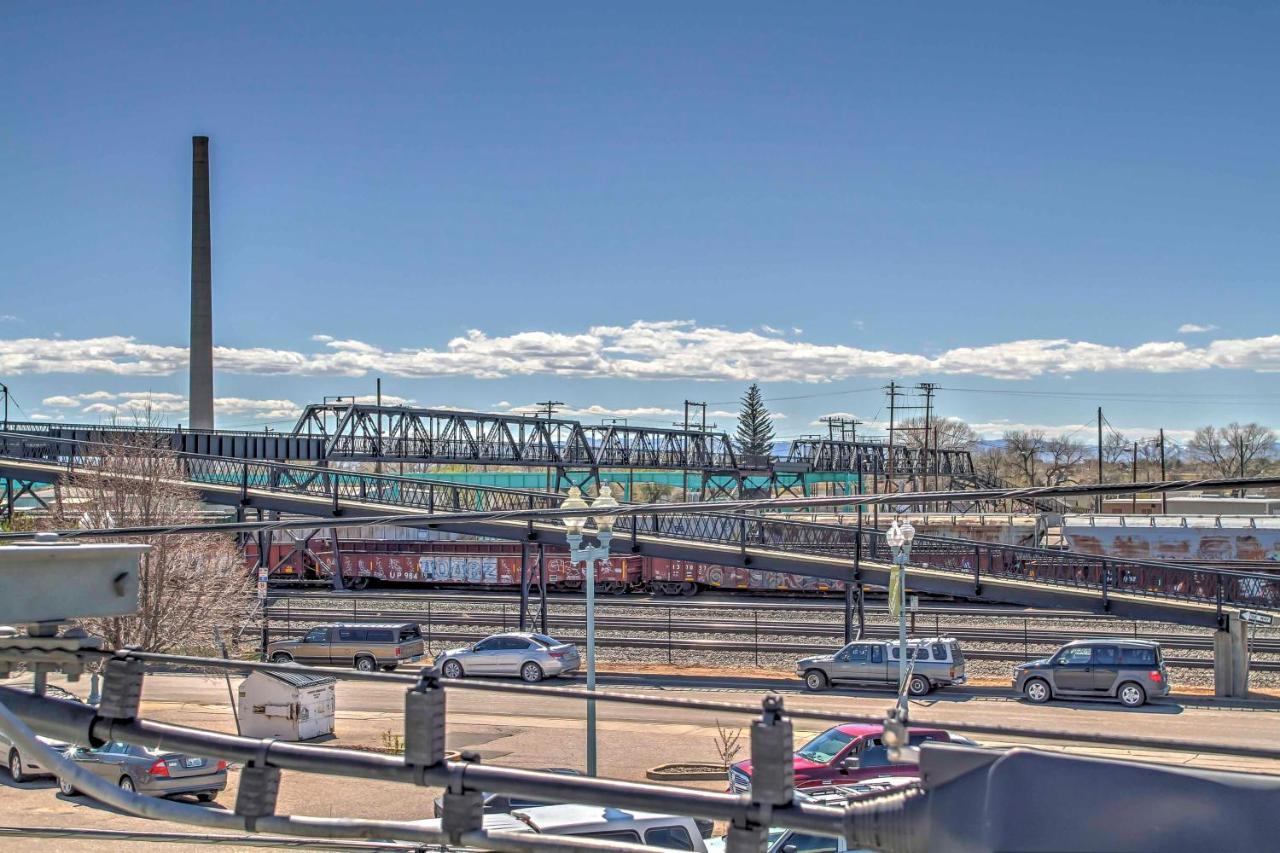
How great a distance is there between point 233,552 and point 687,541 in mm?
11741

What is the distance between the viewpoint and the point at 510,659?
27609 millimetres

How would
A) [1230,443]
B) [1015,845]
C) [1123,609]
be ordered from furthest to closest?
1. [1230,443]
2. [1123,609]
3. [1015,845]

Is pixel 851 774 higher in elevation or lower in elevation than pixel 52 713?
lower

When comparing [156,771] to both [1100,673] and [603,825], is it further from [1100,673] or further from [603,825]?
[1100,673]

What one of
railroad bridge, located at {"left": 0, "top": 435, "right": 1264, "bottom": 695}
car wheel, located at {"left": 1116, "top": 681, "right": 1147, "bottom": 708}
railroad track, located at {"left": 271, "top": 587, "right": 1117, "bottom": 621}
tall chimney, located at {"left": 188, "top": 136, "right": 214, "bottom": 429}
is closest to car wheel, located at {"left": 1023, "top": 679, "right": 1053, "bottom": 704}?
car wheel, located at {"left": 1116, "top": 681, "right": 1147, "bottom": 708}

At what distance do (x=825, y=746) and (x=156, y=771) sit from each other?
7564 millimetres

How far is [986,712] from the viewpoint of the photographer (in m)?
22.9

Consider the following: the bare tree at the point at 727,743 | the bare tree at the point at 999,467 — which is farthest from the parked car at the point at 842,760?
the bare tree at the point at 999,467

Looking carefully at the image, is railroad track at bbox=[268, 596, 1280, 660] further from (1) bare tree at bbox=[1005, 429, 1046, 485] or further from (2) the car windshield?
(1) bare tree at bbox=[1005, 429, 1046, 485]

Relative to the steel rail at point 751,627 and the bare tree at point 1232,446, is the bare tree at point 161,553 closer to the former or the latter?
the steel rail at point 751,627

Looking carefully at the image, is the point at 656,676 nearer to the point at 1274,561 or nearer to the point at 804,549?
the point at 804,549

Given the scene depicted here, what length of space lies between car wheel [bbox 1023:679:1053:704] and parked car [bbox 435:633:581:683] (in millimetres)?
10320

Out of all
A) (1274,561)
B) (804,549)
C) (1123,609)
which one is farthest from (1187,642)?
(1274,561)

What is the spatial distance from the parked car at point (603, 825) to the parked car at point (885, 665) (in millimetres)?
16759
